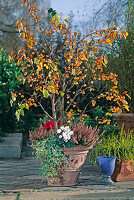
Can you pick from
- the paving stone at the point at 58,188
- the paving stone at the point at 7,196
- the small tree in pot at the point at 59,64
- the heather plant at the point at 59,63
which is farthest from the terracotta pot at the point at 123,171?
the paving stone at the point at 7,196

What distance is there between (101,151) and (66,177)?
36.2 inches

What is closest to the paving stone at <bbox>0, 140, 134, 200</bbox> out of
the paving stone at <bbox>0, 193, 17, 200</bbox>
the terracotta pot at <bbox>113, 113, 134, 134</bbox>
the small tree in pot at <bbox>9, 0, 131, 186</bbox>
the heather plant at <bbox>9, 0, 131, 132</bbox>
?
the paving stone at <bbox>0, 193, 17, 200</bbox>

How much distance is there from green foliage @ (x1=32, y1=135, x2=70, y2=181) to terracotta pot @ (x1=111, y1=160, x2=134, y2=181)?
86 centimetres

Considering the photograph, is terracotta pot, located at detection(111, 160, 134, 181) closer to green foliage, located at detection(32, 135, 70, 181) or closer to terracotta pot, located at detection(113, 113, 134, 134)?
green foliage, located at detection(32, 135, 70, 181)

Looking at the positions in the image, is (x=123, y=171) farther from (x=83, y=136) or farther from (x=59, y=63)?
(x=59, y=63)

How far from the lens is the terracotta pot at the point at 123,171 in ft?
15.5

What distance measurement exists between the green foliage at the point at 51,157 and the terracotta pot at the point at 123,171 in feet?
2.81

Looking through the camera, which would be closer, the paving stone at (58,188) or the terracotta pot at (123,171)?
the paving stone at (58,188)

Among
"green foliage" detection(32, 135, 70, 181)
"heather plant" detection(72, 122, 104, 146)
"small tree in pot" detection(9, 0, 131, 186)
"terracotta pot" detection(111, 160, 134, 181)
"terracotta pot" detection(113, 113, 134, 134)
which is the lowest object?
"terracotta pot" detection(111, 160, 134, 181)

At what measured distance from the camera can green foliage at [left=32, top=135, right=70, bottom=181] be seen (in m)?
4.31

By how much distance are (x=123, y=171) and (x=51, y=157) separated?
1.19m

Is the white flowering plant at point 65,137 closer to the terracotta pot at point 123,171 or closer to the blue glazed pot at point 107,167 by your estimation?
the blue glazed pot at point 107,167

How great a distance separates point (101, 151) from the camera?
5090 millimetres

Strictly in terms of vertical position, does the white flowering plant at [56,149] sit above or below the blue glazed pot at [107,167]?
above
